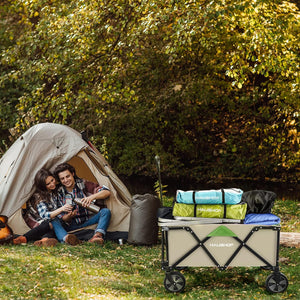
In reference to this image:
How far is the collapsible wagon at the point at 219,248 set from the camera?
16.5 ft

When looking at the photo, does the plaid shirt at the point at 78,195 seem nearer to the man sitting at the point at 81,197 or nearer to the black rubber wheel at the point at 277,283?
the man sitting at the point at 81,197

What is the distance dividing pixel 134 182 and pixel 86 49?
6.32m

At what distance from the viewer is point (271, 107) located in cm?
1419

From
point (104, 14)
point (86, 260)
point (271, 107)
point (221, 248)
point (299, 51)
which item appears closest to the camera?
point (221, 248)

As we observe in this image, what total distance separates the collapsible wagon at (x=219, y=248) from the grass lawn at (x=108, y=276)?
6.0 inches

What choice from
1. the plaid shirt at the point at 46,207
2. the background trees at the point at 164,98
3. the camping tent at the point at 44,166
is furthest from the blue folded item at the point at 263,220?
the background trees at the point at 164,98

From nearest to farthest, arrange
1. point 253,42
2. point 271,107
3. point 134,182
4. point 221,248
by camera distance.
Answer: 1. point 221,248
2. point 253,42
3. point 271,107
4. point 134,182

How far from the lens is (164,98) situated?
14.2m

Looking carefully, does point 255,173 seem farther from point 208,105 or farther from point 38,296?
point 38,296

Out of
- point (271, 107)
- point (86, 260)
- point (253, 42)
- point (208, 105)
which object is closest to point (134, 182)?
point (208, 105)

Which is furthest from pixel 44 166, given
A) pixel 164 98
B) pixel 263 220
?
pixel 164 98

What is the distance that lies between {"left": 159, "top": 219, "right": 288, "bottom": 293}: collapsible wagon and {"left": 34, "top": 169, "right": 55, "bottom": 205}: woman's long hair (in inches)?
96.9

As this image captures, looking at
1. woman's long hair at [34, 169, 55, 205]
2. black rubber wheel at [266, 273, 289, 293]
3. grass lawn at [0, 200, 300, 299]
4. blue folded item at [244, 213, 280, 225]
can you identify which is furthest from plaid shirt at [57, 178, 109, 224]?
black rubber wheel at [266, 273, 289, 293]

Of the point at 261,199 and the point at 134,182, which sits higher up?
the point at 261,199
